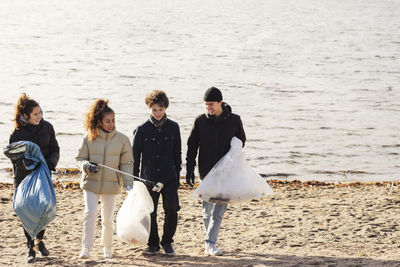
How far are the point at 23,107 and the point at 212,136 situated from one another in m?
1.81

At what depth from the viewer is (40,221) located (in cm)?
664

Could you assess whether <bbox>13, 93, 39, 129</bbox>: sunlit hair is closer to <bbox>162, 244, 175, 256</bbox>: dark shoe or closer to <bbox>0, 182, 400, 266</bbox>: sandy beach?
<bbox>0, 182, 400, 266</bbox>: sandy beach

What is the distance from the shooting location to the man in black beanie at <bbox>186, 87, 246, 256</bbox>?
714 centimetres

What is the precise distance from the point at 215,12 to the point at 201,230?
42727mm

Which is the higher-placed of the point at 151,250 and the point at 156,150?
the point at 156,150

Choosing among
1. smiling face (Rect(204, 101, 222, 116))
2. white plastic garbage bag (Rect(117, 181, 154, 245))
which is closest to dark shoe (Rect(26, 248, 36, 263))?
white plastic garbage bag (Rect(117, 181, 154, 245))

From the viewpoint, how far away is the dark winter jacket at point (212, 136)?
716 centimetres

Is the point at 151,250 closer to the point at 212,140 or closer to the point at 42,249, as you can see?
the point at 42,249

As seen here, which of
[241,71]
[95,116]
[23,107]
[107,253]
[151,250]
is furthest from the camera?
[241,71]

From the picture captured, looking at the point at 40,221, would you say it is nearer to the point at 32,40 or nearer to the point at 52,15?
the point at 32,40

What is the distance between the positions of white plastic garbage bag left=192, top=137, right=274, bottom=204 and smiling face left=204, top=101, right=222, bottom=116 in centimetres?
34

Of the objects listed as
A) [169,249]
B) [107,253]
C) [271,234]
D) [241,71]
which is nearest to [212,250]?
[169,249]

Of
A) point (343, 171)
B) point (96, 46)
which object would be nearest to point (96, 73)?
point (96, 46)

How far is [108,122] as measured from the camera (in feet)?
22.2
